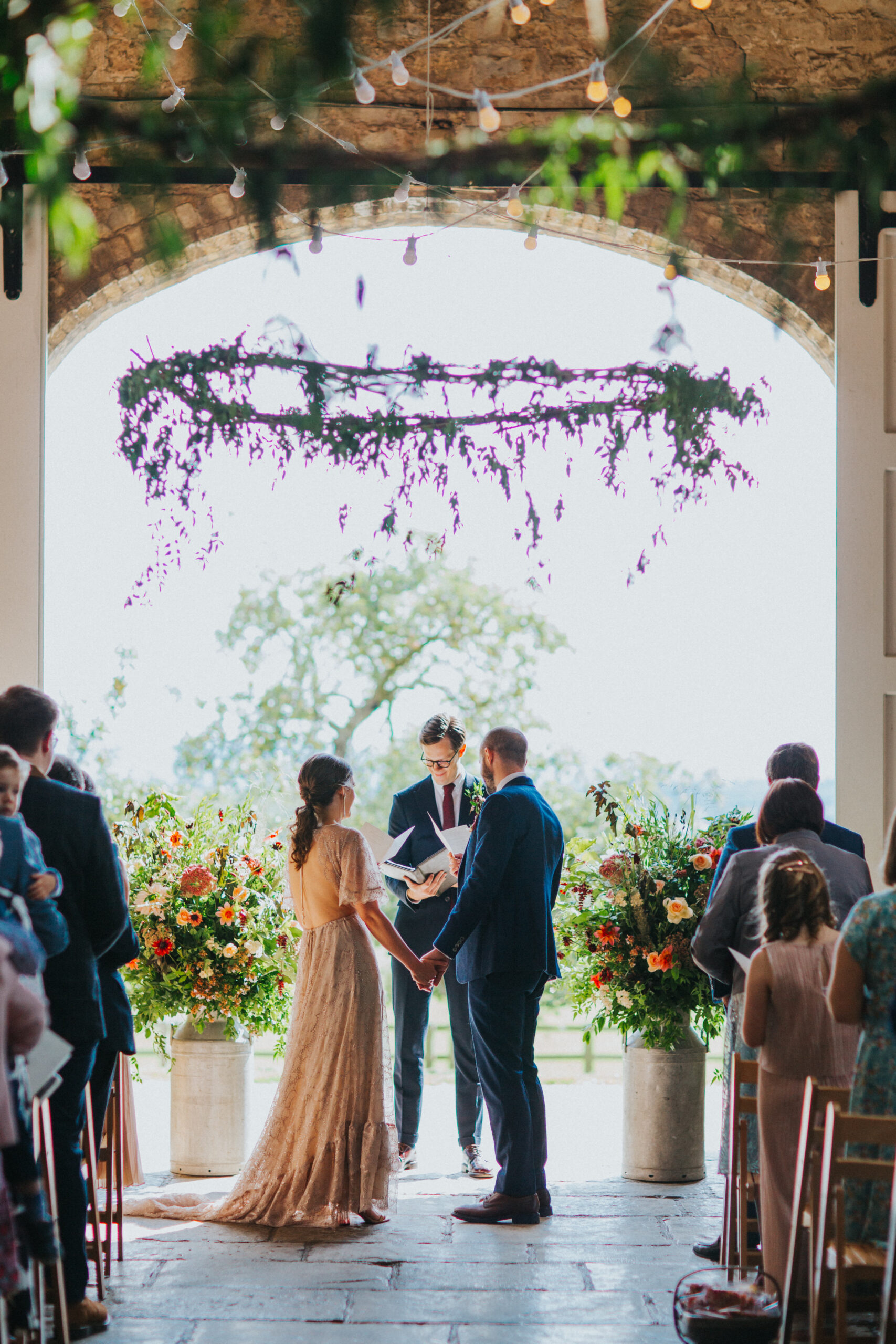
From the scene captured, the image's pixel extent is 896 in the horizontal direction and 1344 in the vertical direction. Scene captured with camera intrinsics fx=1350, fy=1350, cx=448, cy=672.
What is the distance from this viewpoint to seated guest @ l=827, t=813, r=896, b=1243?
288cm

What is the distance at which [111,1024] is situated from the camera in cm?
369

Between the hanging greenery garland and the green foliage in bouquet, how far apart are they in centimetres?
170

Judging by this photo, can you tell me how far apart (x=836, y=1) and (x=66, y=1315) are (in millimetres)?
5671

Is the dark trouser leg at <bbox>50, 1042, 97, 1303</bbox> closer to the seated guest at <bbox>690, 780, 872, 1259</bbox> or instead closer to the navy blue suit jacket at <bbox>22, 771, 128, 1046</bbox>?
the navy blue suit jacket at <bbox>22, 771, 128, 1046</bbox>

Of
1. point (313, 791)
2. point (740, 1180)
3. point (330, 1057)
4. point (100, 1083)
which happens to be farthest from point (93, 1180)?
point (740, 1180)

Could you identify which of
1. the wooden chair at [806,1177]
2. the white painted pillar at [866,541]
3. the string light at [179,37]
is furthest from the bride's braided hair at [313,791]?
the string light at [179,37]

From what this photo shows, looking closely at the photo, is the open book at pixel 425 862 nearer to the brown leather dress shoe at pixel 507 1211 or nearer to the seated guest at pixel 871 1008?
the brown leather dress shoe at pixel 507 1211

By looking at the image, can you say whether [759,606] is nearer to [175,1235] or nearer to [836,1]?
[836,1]

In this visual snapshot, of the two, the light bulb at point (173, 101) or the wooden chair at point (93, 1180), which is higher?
the light bulb at point (173, 101)

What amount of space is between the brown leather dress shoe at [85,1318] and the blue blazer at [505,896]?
1.57m

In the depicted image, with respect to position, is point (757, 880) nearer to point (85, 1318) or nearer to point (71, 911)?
point (71, 911)

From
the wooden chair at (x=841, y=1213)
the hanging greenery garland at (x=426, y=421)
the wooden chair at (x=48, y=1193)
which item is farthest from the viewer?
the hanging greenery garland at (x=426, y=421)

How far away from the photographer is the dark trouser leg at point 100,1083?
3.66 metres

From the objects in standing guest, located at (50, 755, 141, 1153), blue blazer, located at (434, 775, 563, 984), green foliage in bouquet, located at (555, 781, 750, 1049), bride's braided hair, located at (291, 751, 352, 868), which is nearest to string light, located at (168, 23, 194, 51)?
bride's braided hair, located at (291, 751, 352, 868)
